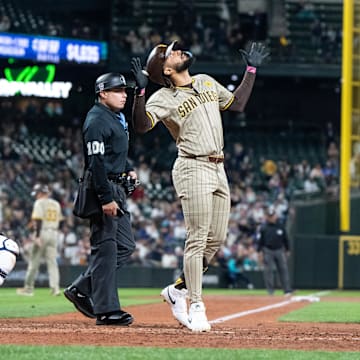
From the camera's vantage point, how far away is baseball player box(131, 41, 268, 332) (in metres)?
7.35

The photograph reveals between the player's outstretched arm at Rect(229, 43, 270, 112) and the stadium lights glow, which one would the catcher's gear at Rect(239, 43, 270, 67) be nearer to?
the player's outstretched arm at Rect(229, 43, 270, 112)

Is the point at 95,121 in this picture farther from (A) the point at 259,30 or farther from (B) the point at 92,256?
(A) the point at 259,30

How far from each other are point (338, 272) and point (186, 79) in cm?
1694

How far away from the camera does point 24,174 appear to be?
2716cm

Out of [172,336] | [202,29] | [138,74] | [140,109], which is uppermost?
[202,29]

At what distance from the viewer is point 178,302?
773 cm

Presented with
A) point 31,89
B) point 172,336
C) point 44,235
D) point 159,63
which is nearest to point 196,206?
point 172,336

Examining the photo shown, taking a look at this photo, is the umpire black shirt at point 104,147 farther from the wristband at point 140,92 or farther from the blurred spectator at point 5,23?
the blurred spectator at point 5,23

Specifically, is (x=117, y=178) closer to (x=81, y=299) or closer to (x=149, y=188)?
(x=81, y=299)

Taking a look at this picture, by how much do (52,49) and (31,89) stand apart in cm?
142

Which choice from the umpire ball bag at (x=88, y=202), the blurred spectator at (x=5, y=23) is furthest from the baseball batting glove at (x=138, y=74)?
the blurred spectator at (x=5, y=23)

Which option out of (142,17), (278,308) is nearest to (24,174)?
(142,17)

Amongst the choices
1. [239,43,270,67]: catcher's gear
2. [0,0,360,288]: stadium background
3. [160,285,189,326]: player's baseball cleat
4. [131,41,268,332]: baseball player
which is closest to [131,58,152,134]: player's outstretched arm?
[131,41,268,332]: baseball player

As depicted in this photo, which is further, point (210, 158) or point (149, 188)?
point (149, 188)
